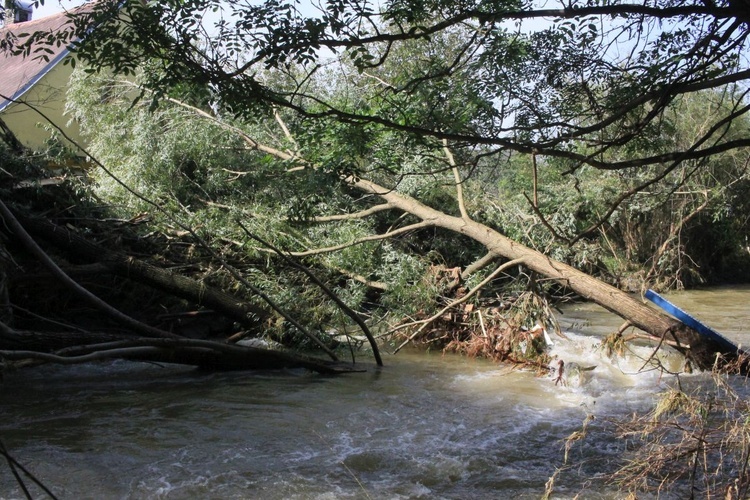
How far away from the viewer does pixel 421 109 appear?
6215 millimetres

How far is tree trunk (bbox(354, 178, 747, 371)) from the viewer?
7980 millimetres

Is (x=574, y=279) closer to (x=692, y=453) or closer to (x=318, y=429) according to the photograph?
(x=318, y=429)

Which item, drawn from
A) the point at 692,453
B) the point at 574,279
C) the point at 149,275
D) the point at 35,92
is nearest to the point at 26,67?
the point at 35,92

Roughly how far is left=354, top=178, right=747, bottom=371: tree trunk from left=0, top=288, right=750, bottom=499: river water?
1.59ft

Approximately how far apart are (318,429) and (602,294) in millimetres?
4031

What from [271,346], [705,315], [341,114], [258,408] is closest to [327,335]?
[271,346]

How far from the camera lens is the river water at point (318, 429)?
16.7ft

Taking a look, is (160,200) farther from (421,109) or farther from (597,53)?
→ (597,53)

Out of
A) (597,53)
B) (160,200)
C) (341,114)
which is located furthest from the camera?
(160,200)

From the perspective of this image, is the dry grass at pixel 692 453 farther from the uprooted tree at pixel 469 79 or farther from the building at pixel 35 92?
the building at pixel 35 92

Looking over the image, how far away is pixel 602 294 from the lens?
8492mm

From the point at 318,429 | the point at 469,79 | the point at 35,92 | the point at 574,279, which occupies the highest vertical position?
the point at 35,92

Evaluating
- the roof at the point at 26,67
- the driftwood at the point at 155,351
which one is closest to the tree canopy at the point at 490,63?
the driftwood at the point at 155,351

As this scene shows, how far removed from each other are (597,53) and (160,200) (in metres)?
7.35
